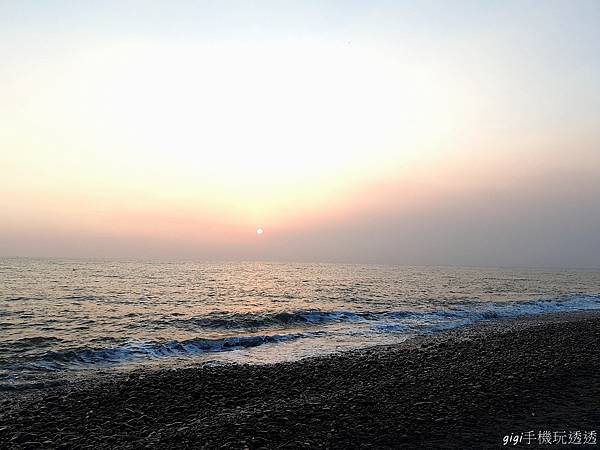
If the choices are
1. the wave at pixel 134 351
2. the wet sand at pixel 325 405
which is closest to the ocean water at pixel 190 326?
the wave at pixel 134 351

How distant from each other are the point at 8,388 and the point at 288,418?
37.0ft

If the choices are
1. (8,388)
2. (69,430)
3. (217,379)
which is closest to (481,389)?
(217,379)

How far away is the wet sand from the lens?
9180 mm

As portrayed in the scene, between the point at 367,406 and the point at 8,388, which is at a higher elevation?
the point at 367,406

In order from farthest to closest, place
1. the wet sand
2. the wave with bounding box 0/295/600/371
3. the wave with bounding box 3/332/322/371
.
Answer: the wave with bounding box 0/295/600/371 < the wave with bounding box 3/332/322/371 < the wet sand

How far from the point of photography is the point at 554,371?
46.9 ft

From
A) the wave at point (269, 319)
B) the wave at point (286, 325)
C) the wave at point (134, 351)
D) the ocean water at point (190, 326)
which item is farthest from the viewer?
the wave at point (269, 319)

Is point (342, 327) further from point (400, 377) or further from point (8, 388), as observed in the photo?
point (8, 388)

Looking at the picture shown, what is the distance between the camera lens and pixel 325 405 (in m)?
11.1

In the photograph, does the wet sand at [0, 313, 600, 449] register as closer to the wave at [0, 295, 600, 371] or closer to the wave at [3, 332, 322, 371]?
the wave at [3, 332, 322, 371]

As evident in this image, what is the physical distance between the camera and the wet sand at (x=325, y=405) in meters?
9.18

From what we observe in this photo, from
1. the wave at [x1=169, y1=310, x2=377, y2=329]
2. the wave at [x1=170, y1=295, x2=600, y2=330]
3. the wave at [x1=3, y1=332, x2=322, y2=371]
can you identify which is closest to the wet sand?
the wave at [x1=3, y1=332, x2=322, y2=371]

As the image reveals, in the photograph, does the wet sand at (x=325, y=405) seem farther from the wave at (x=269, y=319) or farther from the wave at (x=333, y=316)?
the wave at (x=333, y=316)

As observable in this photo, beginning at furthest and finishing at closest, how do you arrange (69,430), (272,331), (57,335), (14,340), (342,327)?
(342,327), (272,331), (57,335), (14,340), (69,430)
